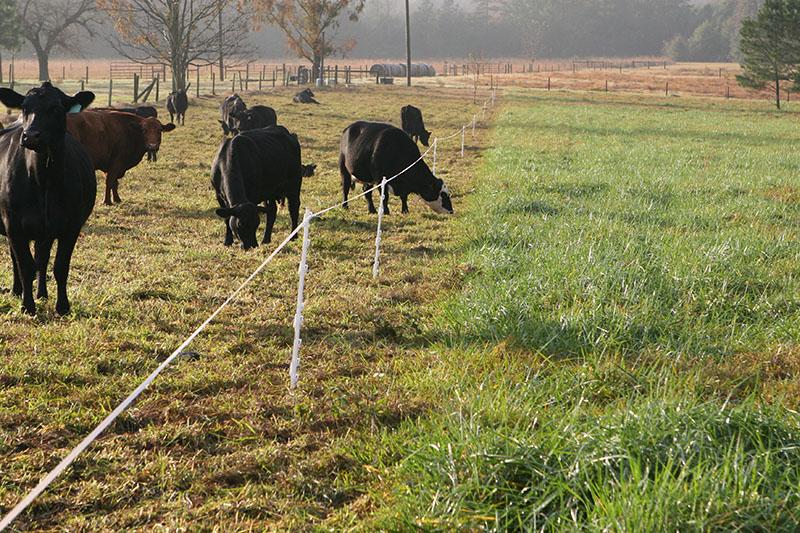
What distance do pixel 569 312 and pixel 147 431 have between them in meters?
3.14

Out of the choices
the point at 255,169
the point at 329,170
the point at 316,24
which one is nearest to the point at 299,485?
the point at 255,169

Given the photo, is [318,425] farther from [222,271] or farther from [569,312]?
[222,271]

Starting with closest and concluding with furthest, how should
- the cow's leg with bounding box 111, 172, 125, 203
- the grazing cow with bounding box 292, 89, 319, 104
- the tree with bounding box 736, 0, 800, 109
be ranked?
the cow's leg with bounding box 111, 172, 125, 203 → the grazing cow with bounding box 292, 89, 319, 104 → the tree with bounding box 736, 0, 800, 109

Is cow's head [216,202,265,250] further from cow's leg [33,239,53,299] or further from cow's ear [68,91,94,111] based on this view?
cow's leg [33,239,53,299]

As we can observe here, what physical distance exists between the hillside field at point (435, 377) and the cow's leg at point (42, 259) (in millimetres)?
273

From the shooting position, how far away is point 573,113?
3588 cm

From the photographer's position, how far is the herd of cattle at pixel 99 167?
6348 mm

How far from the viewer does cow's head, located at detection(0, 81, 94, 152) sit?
19.4 ft

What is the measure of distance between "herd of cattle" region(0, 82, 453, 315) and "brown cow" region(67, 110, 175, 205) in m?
0.02

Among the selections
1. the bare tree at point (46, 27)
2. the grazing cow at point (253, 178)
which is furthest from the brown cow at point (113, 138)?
the bare tree at point (46, 27)

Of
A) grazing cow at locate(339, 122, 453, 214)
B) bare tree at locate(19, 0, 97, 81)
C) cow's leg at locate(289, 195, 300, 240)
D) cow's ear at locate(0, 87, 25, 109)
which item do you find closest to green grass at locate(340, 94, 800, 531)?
grazing cow at locate(339, 122, 453, 214)

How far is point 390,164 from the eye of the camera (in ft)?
39.5

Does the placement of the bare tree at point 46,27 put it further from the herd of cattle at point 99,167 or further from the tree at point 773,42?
the herd of cattle at point 99,167

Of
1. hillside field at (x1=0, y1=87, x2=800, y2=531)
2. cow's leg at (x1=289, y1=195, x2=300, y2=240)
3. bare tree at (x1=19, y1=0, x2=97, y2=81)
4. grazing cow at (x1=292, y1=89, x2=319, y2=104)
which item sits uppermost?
bare tree at (x1=19, y1=0, x2=97, y2=81)
